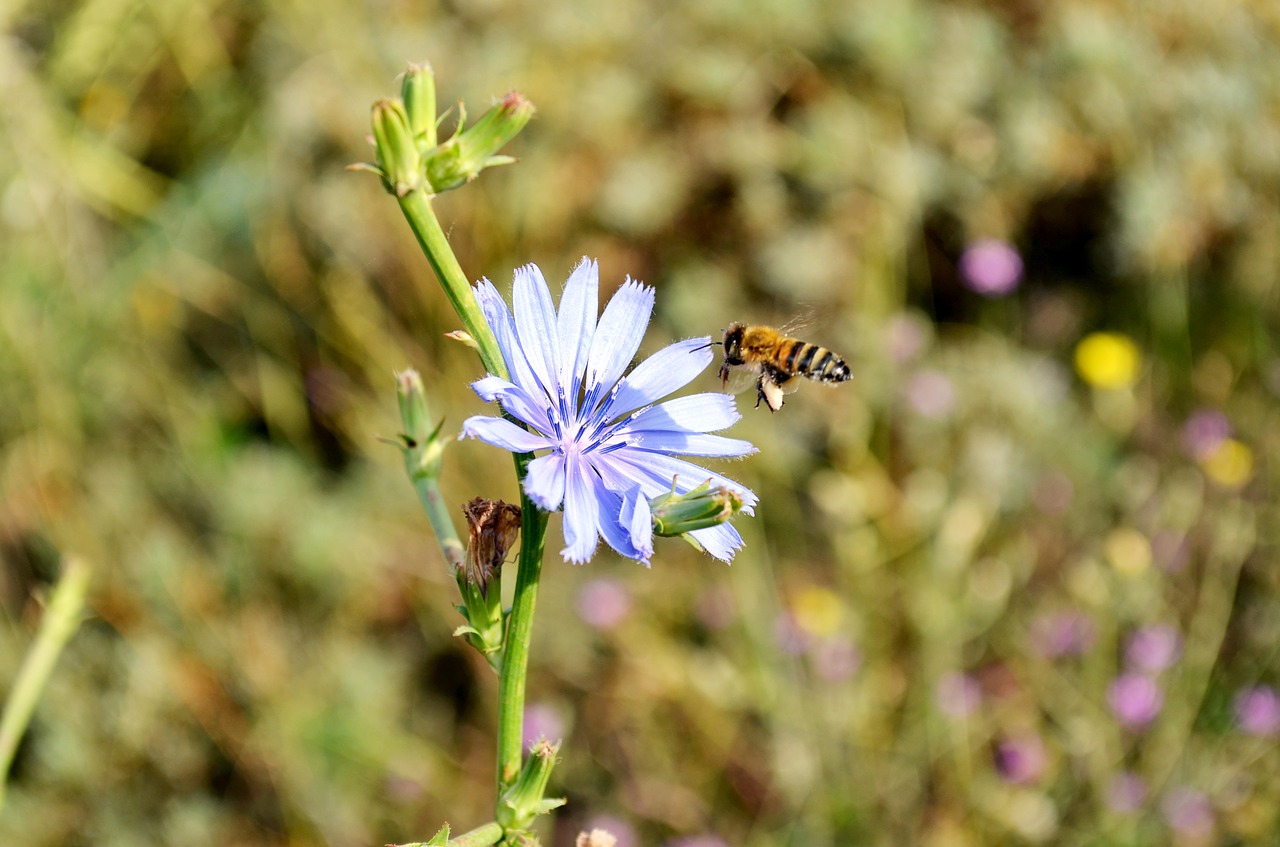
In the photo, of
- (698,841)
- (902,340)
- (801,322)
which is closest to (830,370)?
(801,322)

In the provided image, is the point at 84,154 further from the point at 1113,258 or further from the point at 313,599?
the point at 1113,258

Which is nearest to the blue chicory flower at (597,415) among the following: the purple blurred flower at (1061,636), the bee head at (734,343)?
the bee head at (734,343)

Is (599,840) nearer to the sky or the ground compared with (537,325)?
nearer to the ground

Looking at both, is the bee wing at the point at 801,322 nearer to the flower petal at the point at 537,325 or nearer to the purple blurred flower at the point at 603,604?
the flower petal at the point at 537,325

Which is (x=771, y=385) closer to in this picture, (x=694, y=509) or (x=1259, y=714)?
(x=694, y=509)

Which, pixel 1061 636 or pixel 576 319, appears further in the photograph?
pixel 1061 636
